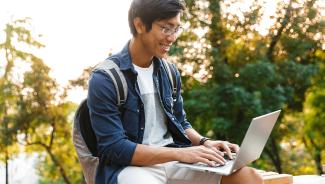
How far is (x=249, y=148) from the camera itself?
1832mm

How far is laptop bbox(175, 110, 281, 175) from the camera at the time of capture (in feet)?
5.68

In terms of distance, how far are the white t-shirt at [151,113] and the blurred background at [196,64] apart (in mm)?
7892

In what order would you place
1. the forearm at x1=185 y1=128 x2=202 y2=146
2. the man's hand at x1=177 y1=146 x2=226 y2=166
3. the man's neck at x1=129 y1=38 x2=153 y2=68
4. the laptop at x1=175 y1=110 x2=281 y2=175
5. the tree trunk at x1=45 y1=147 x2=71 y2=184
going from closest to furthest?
the laptop at x1=175 y1=110 x2=281 y2=175 → the man's hand at x1=177 y1=146 x2=226 y2=166 → the man's neck at x1=129 y1=38 x2=153 y2=68 → the forearm at x1=185 y1=128 x2=202 y2=146 → the tree trunk at x1=45 y1=147 x2=71 y2=184

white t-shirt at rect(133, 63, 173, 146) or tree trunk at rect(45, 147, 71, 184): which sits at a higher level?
white t-shirt at rect(133, 63, 173, 146)

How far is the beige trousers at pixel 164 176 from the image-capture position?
1.86m

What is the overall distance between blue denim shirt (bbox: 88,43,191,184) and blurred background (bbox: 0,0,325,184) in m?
7.98

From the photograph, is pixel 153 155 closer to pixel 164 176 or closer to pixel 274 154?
pixel 164 176

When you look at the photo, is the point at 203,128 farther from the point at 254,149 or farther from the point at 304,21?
the point at 254,149

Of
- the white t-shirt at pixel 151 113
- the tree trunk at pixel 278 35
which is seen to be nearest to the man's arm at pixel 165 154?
the white t-shirt at pixel 151 113

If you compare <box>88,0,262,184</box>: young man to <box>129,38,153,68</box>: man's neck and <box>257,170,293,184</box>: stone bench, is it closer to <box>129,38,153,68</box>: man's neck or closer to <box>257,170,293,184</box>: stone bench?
<box>129,38,153,68</box>: man's neck

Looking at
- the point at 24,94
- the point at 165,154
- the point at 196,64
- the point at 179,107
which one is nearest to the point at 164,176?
the point at 165,154

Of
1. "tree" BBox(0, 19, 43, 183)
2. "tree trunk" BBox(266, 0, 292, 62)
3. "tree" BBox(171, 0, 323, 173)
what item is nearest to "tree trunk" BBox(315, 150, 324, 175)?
"tree" BBox(171, 0, 323, 173)

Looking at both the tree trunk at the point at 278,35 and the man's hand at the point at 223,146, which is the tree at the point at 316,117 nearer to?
the tree trunk at the point at 278,35

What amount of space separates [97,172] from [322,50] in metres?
10.6
